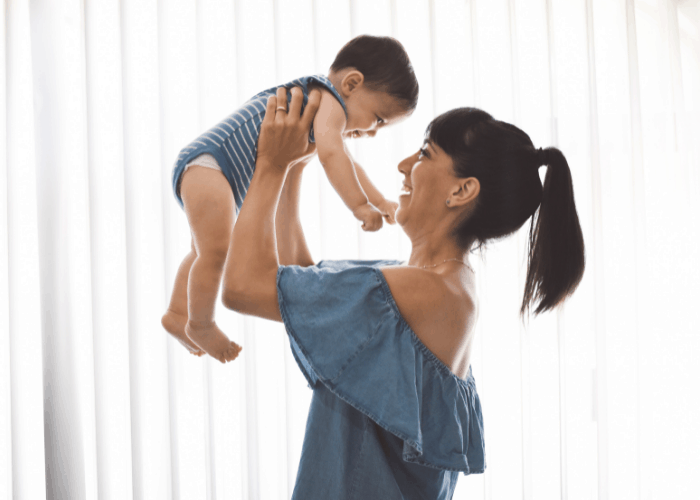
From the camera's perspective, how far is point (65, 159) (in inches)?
74.7

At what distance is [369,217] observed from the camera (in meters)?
0.94

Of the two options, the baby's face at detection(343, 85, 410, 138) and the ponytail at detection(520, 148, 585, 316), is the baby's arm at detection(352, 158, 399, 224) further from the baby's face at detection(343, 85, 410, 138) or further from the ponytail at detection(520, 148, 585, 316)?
the ponytail at detection(520, 148, 585, 316)

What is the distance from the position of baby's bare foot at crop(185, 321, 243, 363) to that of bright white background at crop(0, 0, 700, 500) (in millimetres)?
829

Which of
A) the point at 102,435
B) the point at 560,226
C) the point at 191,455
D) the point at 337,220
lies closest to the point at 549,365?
the point at 337,220

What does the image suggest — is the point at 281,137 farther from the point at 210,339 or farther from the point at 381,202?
the point at 210,339

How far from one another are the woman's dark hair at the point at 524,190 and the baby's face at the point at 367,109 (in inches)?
12.5

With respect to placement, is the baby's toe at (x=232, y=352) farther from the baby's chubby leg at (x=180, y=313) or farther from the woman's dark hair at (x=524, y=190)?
the woman's dark hair at (x=524, y=190)

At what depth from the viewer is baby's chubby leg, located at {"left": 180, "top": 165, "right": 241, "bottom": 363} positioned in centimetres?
97

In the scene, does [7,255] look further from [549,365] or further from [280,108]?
[549,365]

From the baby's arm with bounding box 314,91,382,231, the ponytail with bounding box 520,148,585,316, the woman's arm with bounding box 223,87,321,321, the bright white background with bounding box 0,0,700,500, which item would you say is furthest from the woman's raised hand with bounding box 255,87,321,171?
the bright white background with bounding box 0,0,700,500

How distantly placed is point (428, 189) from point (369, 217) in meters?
0.13

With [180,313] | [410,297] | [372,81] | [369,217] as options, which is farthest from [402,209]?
[180,313]

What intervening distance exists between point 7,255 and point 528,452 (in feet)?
7.30

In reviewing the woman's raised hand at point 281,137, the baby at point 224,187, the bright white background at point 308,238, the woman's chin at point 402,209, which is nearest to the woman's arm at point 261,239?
the woman's raised hand at point 281,137
